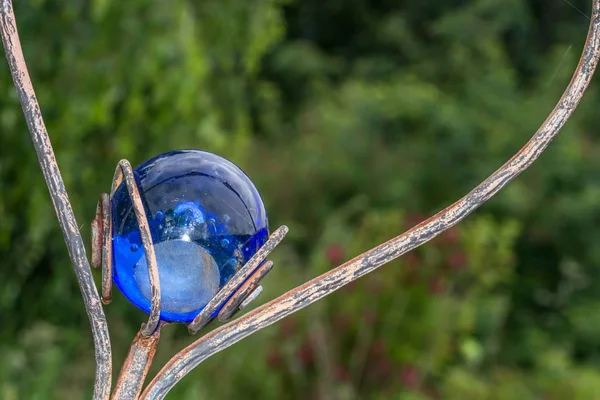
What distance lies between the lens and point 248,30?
1.28 m

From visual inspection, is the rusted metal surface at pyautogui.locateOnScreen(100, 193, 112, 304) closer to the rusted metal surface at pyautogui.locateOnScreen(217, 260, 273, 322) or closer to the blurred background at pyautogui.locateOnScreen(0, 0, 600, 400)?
the rusted metal surface at pyautogui.locateOnScreen(217, 260, 273, 322)

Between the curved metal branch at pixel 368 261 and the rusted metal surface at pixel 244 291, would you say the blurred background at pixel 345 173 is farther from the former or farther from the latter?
the rusted metal surface at pixel 244 291

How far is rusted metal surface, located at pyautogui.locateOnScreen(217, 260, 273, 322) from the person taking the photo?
30 centimetres

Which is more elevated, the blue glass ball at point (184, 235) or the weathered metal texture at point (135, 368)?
the blue glass ball at point (184, 235)

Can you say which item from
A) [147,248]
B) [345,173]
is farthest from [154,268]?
[345,173]

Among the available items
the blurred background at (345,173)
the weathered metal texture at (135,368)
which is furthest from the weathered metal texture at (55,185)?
the blurred background at (345,173)

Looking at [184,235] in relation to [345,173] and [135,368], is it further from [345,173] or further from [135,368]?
[345,173]

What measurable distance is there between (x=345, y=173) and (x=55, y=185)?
247 cm

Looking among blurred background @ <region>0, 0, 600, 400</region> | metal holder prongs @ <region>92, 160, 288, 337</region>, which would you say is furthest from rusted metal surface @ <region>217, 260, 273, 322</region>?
blurred background @ <region>0, 0, 600, 400</region>

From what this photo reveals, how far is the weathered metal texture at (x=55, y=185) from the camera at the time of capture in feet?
0.93

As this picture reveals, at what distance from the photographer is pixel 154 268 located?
292 millimetres

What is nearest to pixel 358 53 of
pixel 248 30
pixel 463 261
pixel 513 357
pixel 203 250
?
pixel 513 357

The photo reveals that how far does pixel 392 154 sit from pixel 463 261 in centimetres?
112

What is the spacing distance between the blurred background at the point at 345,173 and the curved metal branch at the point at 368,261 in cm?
13
